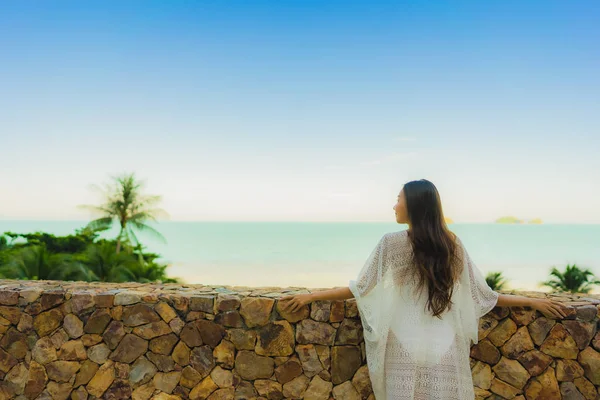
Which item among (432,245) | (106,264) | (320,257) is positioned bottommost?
(320,257)

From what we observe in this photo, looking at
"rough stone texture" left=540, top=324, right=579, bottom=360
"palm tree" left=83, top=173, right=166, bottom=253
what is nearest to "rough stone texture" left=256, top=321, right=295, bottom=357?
"rough stone texture" left=540, top=324, right=579, bottom=360

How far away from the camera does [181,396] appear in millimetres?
3197

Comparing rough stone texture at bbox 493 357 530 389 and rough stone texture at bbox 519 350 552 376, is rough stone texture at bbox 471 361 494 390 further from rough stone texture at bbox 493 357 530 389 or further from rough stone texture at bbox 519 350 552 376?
rough stone texture at bbox 519 350 552 376

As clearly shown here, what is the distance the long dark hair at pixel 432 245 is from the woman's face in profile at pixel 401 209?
3 cm

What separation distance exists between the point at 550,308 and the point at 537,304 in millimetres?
90

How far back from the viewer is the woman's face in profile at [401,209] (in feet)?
7.99

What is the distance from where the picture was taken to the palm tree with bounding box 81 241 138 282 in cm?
Result: 1569

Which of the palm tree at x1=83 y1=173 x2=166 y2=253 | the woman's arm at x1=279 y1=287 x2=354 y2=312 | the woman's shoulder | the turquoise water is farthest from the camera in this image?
A: the turquoise water

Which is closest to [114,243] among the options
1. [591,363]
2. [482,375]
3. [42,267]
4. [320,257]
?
[42,267]

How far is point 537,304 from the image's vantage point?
9.37ft

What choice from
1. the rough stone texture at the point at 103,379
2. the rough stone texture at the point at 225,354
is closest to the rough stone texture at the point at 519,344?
the rough stone texture at the point at 225,354

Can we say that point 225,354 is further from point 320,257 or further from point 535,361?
point 320,257

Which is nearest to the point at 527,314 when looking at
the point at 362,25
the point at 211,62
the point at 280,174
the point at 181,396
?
the point at 181,396

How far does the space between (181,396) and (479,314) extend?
2.05 meters
